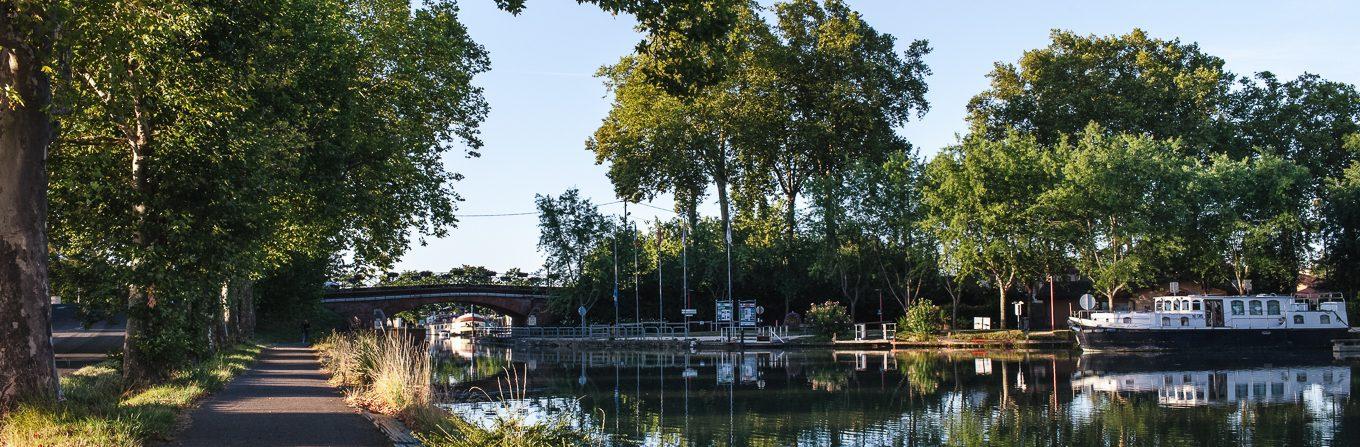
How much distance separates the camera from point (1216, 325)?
51.1 metres

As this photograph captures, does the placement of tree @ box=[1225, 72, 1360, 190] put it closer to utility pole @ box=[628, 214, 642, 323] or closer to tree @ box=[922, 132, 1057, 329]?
tree @ box=[922, 132, 1057, 329]

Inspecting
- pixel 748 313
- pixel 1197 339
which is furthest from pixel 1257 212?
pixel 748 313

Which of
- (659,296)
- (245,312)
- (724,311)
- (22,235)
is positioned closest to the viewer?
(22,235)

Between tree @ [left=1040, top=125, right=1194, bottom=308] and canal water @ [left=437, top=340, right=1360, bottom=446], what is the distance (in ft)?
37.6

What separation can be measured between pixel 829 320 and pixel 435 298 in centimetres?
3456

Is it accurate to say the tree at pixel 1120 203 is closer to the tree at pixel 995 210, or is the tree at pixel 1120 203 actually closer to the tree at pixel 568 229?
the tree at pixel 995 210

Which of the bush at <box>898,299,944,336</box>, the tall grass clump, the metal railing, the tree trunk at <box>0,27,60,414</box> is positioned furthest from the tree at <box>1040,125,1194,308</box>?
the tree trunk at <box>0,27,60,414</box>

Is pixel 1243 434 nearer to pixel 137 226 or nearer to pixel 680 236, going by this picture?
pixel 137 226

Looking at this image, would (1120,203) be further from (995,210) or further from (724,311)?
(724,311)

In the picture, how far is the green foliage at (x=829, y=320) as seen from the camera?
192 feet

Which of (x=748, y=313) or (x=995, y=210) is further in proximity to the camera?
(x=748, y=313)

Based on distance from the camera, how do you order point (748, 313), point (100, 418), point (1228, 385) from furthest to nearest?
point (748, 313), point (1228, 385), point (100, 418)

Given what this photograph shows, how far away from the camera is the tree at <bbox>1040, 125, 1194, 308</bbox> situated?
176 feet

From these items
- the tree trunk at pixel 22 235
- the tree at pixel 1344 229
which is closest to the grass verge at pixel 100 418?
the tree trunk at pixel 22 235
